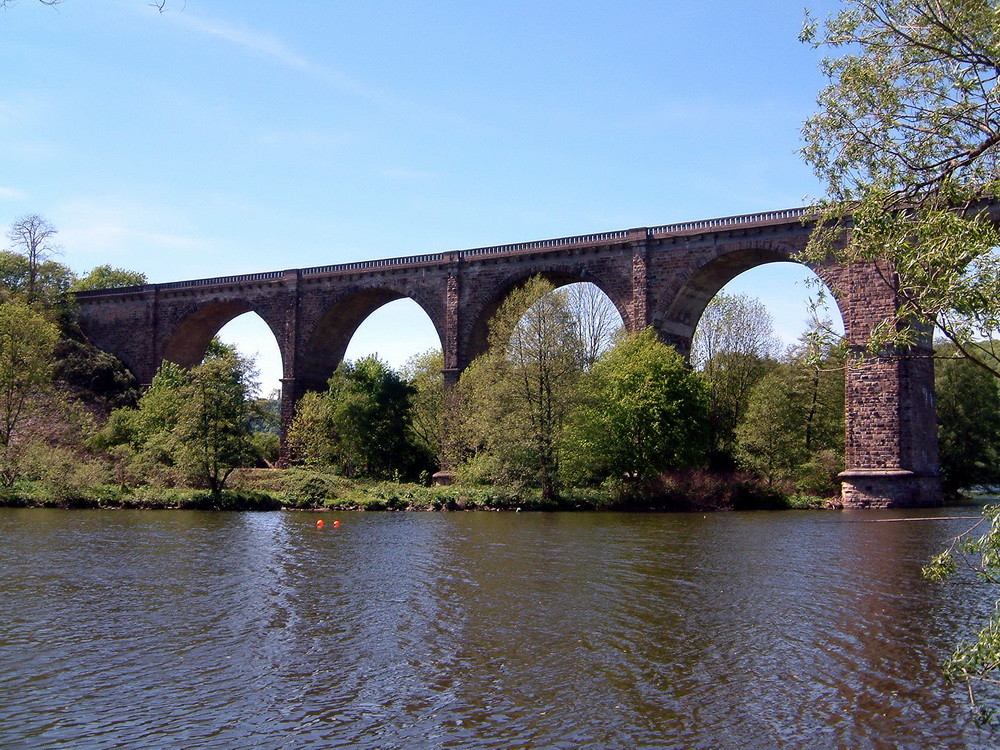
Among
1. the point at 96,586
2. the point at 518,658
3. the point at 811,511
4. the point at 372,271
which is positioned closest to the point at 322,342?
the point at 372,271

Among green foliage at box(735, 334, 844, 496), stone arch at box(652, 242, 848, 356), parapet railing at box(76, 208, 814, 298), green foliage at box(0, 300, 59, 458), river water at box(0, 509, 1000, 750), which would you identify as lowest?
river water at box(0, 509, 1000, 750)

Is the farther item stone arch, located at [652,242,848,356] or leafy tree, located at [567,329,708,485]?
stone arch, located at [652,242,848,356]

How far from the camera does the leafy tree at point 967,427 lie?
42844 millimetres

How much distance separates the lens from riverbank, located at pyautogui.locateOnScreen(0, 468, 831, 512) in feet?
105

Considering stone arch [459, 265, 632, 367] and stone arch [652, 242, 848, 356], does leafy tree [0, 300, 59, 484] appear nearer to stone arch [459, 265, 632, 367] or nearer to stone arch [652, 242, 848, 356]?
stone arch [459, 265, 632, 367]

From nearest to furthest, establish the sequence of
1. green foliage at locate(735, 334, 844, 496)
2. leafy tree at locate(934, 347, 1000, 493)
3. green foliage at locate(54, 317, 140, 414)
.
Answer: green foliage at locate(735, 334, 844, 496) < leafy tree at locate(934, 347, 1000, 493) < green foliage at locate(54, 317, 140, 414)

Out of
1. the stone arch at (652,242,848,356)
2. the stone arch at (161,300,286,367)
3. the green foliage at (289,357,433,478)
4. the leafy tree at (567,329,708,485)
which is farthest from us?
the stone arch at (161,300,286,367)

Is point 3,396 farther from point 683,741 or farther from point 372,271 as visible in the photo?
point 683,741

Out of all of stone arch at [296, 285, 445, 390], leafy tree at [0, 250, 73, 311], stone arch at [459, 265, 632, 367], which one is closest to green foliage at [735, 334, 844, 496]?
stone arch at [459, 265, 632, 367]

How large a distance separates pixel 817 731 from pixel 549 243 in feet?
111

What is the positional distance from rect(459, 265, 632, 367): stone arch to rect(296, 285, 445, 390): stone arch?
4727 millimetres

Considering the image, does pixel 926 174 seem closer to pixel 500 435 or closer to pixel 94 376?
pixel 500 435

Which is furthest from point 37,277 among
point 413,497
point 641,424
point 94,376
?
point 641,424

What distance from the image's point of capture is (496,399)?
110 ft
